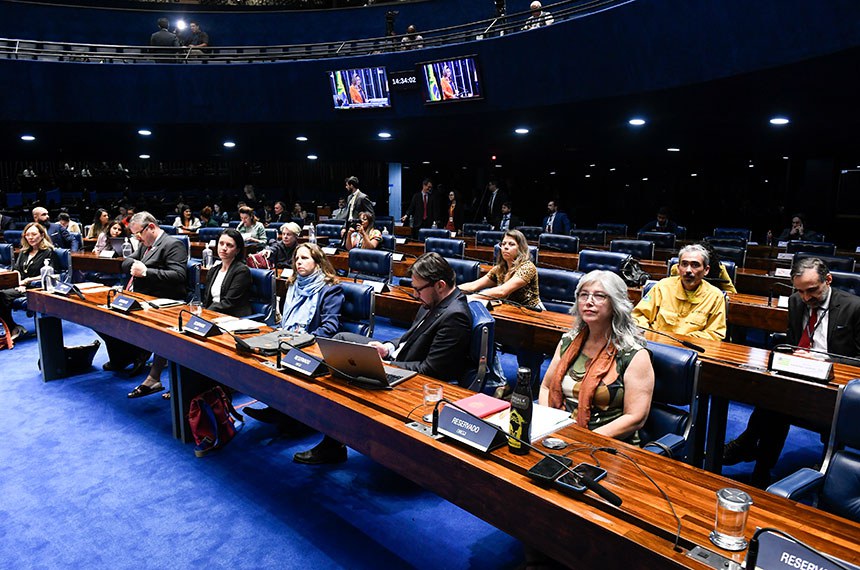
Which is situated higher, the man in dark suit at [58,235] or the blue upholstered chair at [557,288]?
the man in dark suit at [58,235]

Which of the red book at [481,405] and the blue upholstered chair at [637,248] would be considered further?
the blue upholstered chair at [637,248]

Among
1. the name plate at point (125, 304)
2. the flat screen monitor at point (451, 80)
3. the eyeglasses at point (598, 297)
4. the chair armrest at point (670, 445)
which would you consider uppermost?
the flat screen monitor at point (451, 80)

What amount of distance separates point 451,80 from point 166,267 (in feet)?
17.6

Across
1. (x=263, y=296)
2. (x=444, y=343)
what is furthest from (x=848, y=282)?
(x=263, y=296)

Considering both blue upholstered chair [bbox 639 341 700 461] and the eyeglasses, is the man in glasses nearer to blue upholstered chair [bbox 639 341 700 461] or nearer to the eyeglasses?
blue upholstered chair [bbox 639 341 700 461]

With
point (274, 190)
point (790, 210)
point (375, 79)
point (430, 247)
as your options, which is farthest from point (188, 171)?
point (790, 210)

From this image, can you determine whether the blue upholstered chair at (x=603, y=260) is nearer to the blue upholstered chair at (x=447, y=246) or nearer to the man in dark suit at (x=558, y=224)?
the blue upholstered chair at (x=447, y=246)

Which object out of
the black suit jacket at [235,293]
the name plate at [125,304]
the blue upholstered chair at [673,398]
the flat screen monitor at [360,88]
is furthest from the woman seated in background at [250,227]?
the blue upholstered chair at [673,398]

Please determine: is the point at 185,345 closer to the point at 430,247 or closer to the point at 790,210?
the point at 430,247

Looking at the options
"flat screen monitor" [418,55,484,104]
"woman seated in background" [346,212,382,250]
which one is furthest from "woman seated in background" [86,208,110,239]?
"flat screen monitor" [418,55,484,104]

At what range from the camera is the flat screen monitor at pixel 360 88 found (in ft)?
30.3

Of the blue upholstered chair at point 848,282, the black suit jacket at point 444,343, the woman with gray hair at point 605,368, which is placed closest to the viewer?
the woman with gray hair at point 605,368

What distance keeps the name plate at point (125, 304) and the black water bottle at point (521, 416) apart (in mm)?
2915

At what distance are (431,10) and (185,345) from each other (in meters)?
11.4
